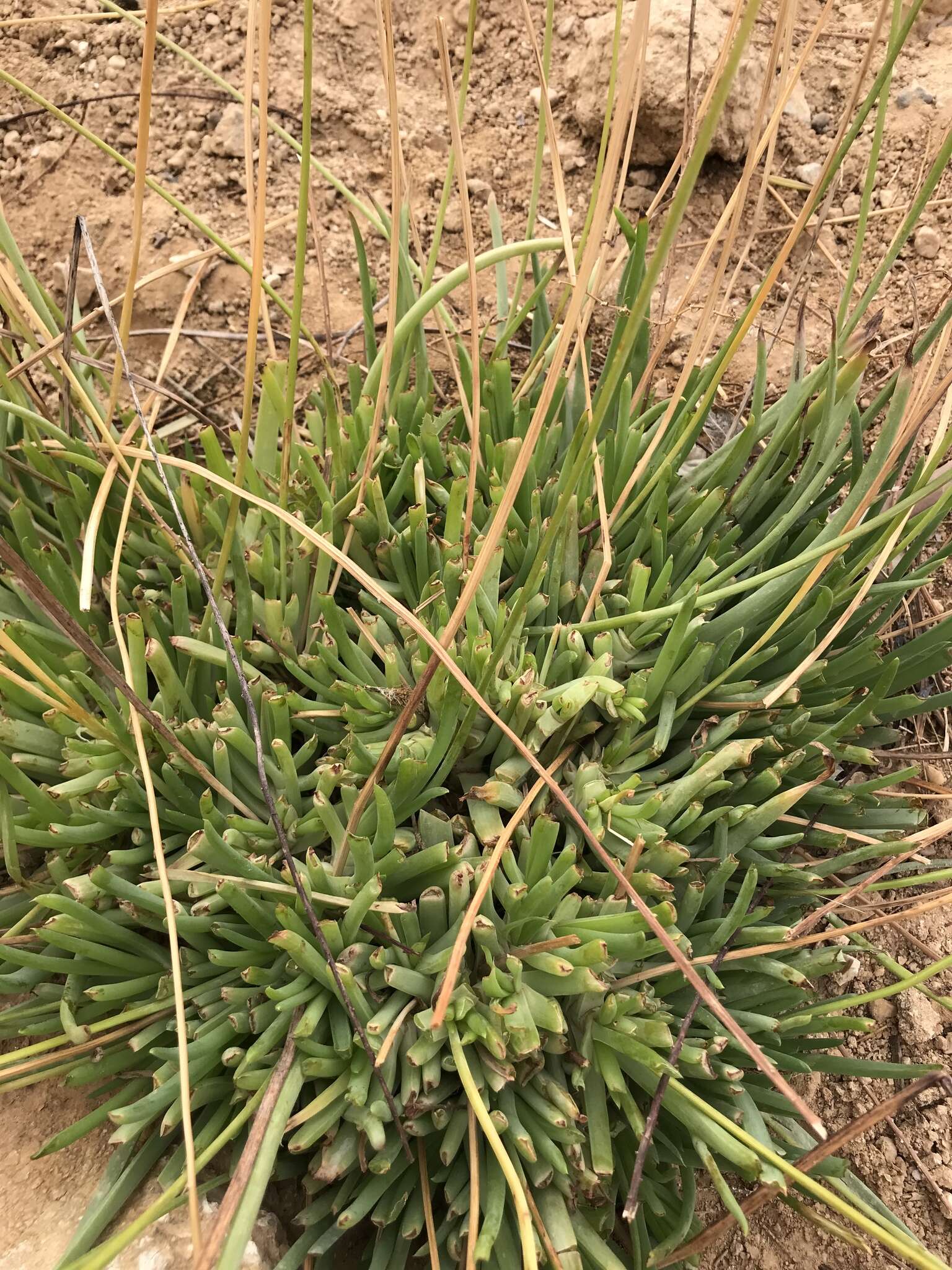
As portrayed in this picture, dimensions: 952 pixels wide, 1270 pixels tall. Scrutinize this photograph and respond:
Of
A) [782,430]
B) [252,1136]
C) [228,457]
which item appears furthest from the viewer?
[228,457]

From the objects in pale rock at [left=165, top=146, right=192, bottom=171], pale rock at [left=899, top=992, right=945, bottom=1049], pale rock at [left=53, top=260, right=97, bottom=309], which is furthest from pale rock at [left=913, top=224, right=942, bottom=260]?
pale rock at [left=53, top=260, right=97, bottom=309]

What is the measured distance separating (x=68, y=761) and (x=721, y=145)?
1.68 meters

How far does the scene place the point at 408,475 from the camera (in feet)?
3.92

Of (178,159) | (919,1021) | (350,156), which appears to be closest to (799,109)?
(350,156)

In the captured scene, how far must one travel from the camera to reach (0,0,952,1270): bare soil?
168cm

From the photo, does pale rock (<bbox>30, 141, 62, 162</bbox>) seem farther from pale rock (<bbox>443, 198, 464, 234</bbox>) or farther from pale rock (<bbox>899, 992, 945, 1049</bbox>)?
pale rock (<bbox>899, 992, 945, 1049</bbox>)

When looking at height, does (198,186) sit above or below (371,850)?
above

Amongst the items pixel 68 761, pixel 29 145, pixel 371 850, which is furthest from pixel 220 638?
pixel 29 145

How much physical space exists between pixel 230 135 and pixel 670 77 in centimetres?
91

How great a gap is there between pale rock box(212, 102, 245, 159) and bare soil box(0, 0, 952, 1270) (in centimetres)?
2

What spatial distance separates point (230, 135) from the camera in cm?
184

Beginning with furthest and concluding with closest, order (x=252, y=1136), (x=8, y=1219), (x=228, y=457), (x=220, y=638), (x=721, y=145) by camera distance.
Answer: (x=721, y=145) → (x=228, y=457) → (x=220, y=638) → (x=8, y=1219) → (x=252, y=1136)

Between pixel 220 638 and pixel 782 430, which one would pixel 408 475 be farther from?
pixel 782 430

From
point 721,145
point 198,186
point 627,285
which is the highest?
point 721,145
